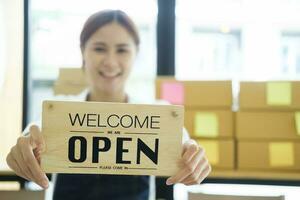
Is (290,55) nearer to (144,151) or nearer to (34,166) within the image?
(144,151)

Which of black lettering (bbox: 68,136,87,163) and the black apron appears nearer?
black lettering (bbox: 68,136,87,163)

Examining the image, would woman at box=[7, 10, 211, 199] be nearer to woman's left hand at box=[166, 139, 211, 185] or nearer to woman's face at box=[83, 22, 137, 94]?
woman's face at box=[83, 22, 137, 94]

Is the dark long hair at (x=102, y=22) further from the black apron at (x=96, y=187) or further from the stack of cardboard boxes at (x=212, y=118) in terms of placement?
the stack of cardboard boxes at (x=212, y=118)

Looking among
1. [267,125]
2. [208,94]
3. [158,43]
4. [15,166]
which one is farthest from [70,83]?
[15,166]

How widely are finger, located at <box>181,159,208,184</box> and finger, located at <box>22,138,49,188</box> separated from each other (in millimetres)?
331

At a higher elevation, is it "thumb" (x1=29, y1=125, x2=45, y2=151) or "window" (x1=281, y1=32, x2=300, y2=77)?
"window" (x1=281, y1=32, x2=300, y2=77)

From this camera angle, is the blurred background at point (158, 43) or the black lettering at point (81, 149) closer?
the black lettering at point (81, 149)

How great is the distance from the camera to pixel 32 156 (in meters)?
0.98

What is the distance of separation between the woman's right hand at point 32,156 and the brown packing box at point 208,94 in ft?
3.57

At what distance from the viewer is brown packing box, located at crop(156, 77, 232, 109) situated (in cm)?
198

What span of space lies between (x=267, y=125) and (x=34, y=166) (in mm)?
1288

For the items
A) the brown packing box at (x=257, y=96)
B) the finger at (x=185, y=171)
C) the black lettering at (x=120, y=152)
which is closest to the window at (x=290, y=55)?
the brown packing box at (x=257, y=96)

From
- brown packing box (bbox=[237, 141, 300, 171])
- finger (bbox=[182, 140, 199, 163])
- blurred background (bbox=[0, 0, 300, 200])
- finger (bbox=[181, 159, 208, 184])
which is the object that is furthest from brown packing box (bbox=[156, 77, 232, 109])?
finger (bbox=[182, 140, 199, 163])

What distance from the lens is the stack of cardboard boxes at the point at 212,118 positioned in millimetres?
1973
